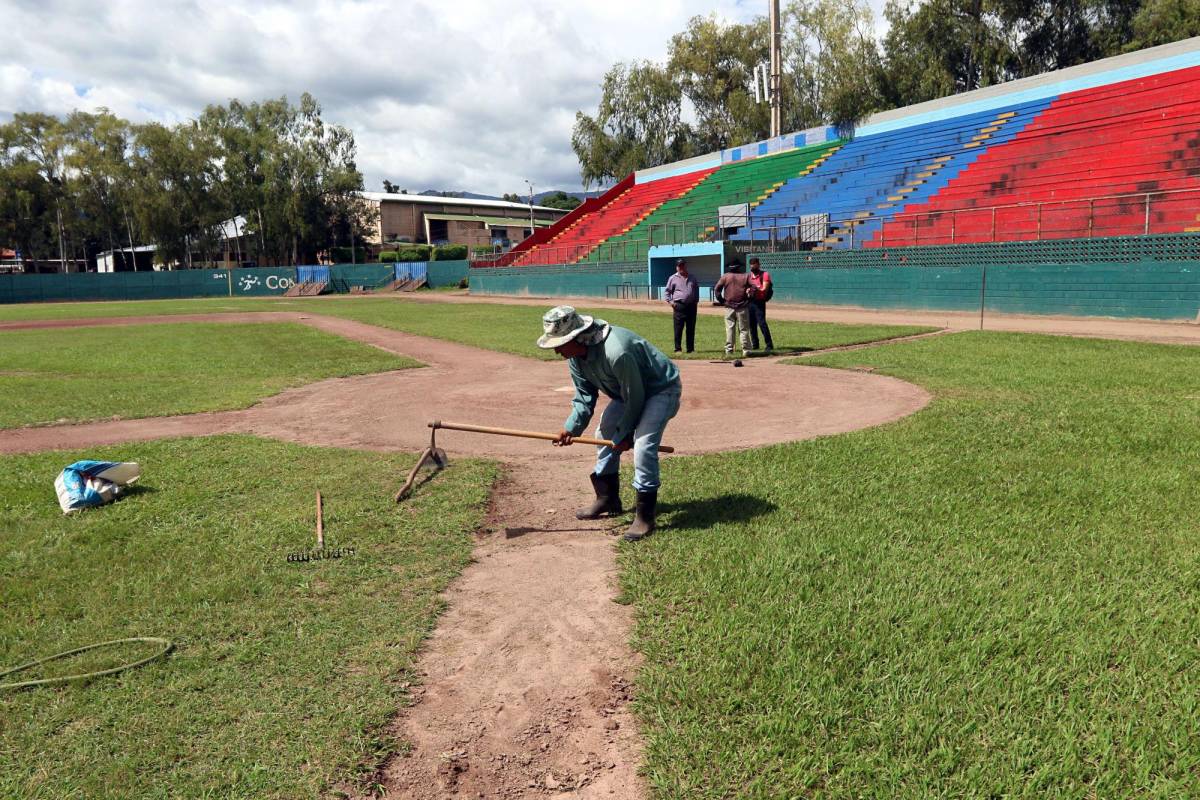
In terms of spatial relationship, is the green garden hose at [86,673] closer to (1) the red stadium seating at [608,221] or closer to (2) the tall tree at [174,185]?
(1) the red stadium seating at [608,221]

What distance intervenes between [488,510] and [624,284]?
33807mm

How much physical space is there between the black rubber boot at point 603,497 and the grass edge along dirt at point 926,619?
0.39 meters

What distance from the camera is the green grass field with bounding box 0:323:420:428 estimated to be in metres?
10.9

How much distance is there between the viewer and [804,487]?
6.12 metres

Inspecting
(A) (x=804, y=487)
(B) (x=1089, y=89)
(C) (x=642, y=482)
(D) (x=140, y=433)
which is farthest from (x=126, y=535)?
(B) (x=1089, y=89)

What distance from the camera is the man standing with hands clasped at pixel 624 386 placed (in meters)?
4.95

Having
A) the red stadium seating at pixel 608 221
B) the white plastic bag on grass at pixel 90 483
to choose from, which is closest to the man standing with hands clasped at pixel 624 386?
the white plastic bag on grass at pixel 90 483

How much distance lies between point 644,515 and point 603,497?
58cm

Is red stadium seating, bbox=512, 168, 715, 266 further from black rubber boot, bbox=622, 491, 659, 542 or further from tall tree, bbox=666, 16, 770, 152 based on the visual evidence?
black rubber boot, bbox=622, 491, 659, 542

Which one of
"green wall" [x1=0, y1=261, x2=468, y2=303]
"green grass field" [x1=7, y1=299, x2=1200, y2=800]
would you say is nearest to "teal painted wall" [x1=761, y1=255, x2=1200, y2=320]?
"green grass field" [x1=7, y1=299, x2=1200, y2=800]

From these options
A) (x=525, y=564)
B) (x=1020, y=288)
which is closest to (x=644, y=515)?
(x=525, y=564)

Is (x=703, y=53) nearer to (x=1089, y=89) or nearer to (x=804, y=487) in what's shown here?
(x=1089, y=89)

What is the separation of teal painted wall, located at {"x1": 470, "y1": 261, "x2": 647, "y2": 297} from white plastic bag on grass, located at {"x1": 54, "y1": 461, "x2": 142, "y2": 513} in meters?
32.5

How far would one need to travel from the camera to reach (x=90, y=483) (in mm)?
6176
